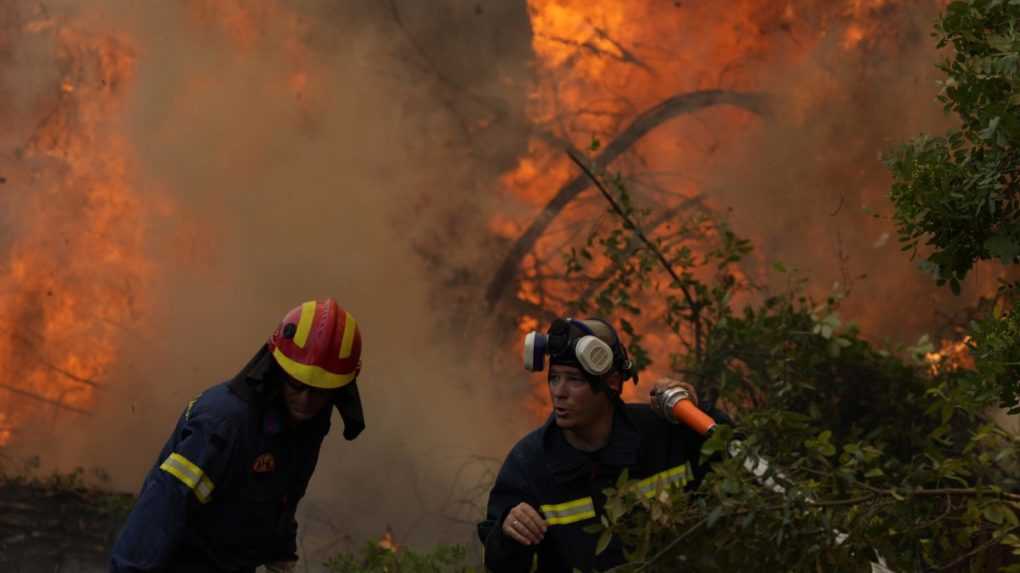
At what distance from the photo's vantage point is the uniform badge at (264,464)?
4.44 meters

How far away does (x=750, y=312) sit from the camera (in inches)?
295

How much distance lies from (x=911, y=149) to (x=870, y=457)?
2.93 feet

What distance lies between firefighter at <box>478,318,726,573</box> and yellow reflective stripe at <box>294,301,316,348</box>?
70 centimetres

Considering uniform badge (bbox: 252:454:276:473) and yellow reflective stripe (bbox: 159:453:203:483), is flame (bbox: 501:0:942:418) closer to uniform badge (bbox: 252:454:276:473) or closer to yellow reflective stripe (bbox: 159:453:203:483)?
uniform badge (bbox: 252:454:276:473)

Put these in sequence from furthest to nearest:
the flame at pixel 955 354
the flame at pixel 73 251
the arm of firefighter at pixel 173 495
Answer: the flame at pixel 73 251 < the flame at pixel 955 354 < the arm of firefighter at pixel 173 495

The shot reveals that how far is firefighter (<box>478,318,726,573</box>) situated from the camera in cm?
440

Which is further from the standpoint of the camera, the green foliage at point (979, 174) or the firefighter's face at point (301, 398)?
the firefighter's face at point (301, 398)

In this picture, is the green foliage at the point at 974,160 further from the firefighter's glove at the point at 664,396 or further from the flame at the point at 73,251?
the flame at the point at 73,251

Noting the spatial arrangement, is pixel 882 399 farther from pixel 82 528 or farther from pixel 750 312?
pixel 82 528

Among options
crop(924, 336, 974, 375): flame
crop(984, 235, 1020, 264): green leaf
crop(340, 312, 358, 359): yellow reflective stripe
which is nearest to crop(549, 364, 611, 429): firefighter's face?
crop(340, 312, 358, 359): yellow reflective stripe

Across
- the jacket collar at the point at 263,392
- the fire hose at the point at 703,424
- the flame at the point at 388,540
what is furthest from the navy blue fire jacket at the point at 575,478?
the flame at the point at 388,540

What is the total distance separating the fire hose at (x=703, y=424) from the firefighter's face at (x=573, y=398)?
21 cm

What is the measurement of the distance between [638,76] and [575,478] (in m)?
5.78

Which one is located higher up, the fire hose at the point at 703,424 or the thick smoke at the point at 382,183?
the thick smoke at the point at 382,183
